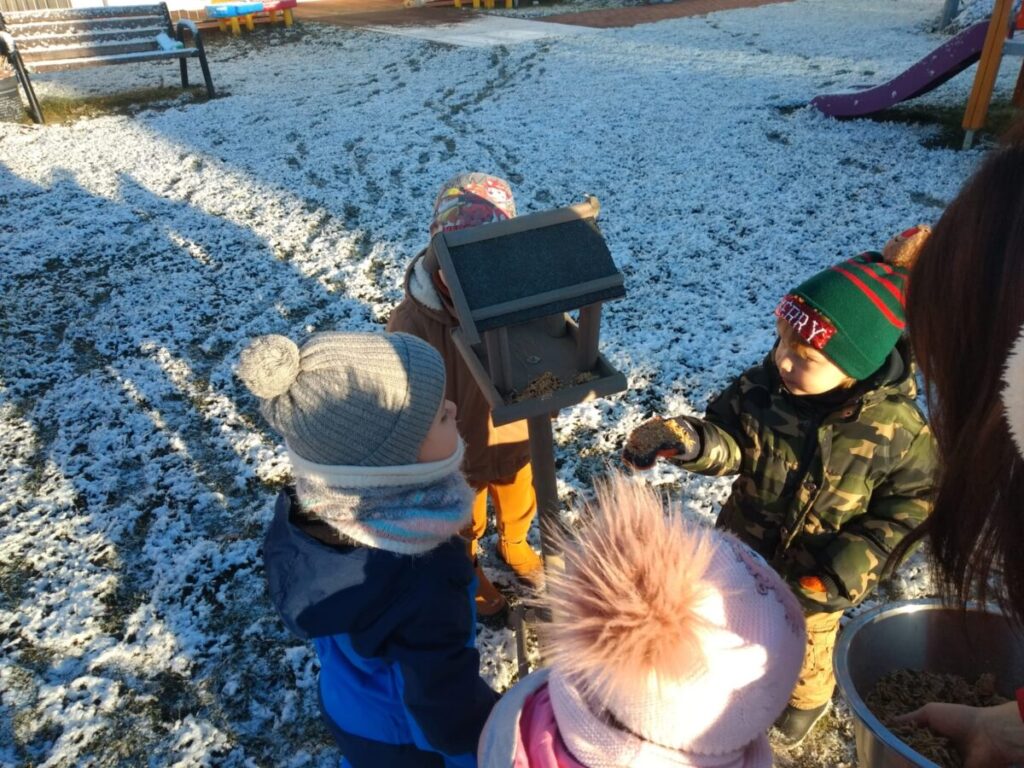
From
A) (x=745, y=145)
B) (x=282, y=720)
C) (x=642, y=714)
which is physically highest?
(x=642, y=714)

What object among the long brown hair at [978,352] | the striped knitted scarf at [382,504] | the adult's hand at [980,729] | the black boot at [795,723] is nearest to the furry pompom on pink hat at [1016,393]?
the long brown hair at [978,352]

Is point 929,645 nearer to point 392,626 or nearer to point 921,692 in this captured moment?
point 921,692

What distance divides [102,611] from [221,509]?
51 cm

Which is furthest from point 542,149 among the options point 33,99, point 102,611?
point 33,99

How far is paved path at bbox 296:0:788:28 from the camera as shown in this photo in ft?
39.2

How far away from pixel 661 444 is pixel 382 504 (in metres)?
0.66

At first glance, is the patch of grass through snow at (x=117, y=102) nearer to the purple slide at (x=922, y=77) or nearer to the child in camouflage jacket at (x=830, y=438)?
the purple slide at (x=922, y=77)

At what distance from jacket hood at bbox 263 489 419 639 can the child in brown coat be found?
27.4 inches

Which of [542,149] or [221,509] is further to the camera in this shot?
[542,149]

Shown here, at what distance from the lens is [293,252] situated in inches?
178

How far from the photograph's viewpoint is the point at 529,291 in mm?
1408

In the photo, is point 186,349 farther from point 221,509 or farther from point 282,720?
point 282,720

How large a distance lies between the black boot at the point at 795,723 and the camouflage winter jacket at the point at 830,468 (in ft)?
1.35

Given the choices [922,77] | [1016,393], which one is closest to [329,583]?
[1016,393]
